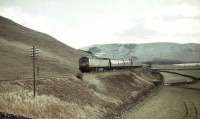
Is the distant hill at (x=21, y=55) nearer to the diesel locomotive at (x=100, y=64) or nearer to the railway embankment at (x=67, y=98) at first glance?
the diesel locomotive at (x=100, y=64)

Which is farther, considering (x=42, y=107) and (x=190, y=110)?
(x=190, y=110)

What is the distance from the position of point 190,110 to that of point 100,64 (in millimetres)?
29828

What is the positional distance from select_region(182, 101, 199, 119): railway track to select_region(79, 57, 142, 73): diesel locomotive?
2196 cm

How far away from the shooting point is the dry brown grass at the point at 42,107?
29141 millimetres

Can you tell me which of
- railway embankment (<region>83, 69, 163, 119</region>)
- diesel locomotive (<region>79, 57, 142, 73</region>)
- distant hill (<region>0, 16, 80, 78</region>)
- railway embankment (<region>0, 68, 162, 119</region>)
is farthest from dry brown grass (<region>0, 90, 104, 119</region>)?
distant hill (<region>0, 16, 80, 78</region>)

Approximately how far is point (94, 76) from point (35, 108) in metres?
26.4

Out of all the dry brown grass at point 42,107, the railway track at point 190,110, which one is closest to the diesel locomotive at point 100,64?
the railway track at point 190,110

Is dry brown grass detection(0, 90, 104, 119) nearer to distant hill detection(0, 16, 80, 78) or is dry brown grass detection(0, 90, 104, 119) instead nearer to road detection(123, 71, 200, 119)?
road detection(123, 71, 200, 119)

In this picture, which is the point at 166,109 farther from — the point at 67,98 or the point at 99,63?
the point at 99,63

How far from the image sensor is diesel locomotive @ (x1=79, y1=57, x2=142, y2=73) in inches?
2547

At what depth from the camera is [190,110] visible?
152ft

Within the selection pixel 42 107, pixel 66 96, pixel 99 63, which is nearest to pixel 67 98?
pixel 66 96

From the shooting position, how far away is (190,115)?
4200cm

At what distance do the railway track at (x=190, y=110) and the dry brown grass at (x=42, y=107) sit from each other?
1282 cm
